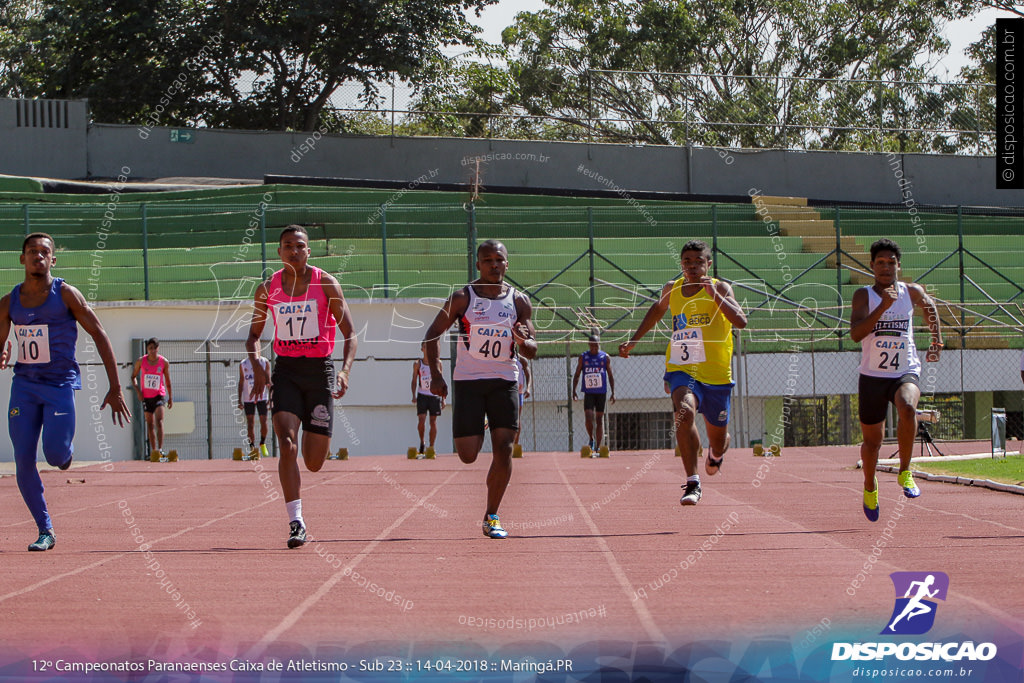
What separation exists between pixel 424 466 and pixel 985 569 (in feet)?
37.5

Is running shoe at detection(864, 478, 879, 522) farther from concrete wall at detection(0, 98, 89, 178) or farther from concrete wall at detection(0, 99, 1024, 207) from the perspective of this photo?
concrete wall at detection(0, 98, 89, 178)

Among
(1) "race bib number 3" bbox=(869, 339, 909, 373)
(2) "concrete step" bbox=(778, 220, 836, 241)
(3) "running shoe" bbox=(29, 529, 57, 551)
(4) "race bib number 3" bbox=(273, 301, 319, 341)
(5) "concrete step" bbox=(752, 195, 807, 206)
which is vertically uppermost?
(5) "concrete step" bbox=(752, 195, 807, 206)

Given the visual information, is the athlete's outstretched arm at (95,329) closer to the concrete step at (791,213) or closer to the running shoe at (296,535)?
the running shoe at (296,535)

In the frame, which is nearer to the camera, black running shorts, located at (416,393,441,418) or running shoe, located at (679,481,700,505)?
running shoe, located at (679,481,700,505)

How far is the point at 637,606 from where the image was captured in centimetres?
563

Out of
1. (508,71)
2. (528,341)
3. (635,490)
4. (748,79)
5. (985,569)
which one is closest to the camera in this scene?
(985,569)

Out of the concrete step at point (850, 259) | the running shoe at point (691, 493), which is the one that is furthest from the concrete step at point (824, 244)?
the running shoe at point (691, 493)

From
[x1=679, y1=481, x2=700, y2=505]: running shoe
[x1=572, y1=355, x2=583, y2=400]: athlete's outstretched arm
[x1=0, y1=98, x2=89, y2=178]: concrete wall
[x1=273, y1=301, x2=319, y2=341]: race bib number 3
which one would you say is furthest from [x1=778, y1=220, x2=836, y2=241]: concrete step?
[x1=273, y1=301, x2=319, y2=341]: race bib number 3

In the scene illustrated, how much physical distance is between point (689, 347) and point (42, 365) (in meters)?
4.58

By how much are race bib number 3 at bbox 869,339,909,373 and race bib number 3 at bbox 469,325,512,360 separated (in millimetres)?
2732

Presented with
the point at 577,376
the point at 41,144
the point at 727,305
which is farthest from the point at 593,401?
the point at 41,144

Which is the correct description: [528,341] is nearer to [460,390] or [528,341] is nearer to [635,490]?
[460,390]

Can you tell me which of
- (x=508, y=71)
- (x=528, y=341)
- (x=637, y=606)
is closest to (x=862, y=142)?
(x=508, y=71)

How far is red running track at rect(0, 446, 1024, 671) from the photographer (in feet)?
16.9
